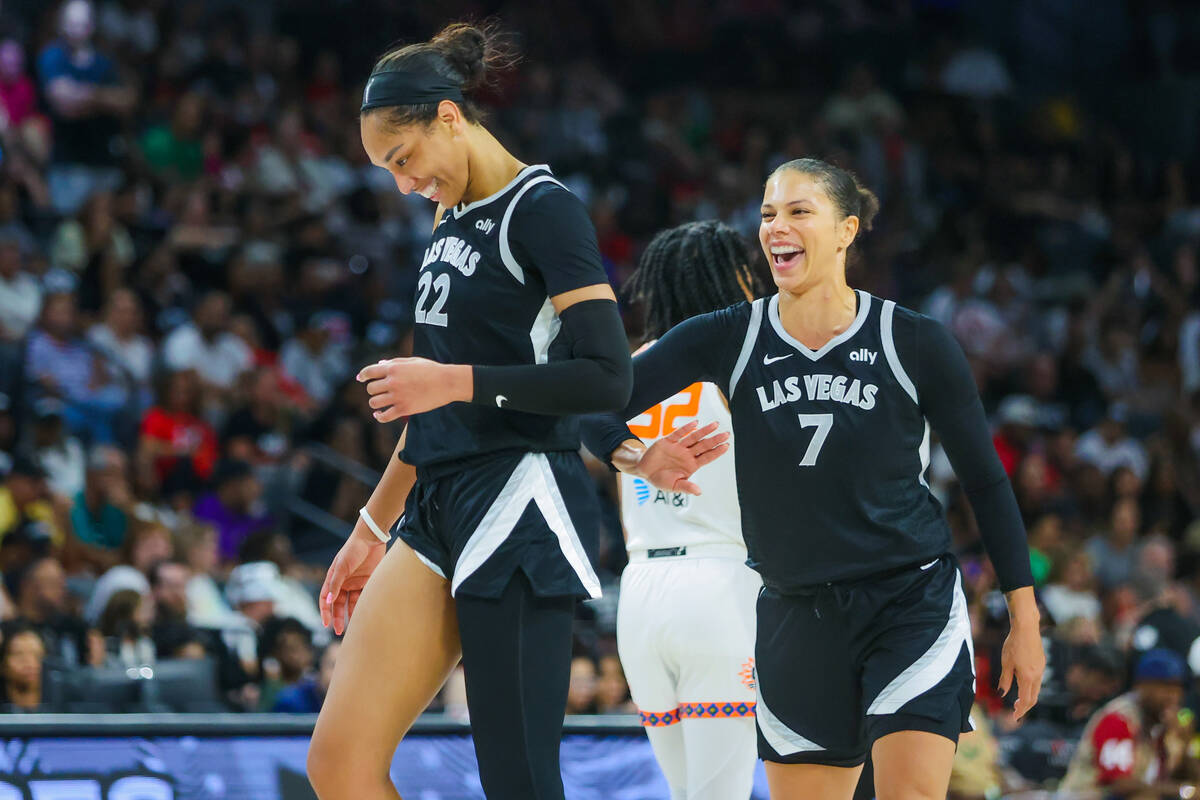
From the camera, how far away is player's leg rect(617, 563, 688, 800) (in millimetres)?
4363

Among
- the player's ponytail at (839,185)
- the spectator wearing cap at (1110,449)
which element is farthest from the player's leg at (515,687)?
the spectator wearing cap at (1110,449)

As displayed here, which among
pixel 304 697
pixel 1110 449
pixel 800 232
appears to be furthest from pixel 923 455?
pixel 1110 449

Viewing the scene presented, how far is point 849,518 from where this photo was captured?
12.2 feet

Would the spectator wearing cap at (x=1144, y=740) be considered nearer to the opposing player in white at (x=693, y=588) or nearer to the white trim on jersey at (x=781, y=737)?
the opposing player in white at (x=693, y=588)

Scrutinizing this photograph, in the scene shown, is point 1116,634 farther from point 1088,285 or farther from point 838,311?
point 838,311

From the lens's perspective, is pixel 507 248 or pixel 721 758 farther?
pixel 721 758

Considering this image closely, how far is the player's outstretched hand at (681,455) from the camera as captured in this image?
150 inches

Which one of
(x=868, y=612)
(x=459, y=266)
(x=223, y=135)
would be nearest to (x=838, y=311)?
(x=868, y=612)

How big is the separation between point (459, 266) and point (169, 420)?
6659mm

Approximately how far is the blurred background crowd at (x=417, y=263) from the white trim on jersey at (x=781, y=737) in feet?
8.62

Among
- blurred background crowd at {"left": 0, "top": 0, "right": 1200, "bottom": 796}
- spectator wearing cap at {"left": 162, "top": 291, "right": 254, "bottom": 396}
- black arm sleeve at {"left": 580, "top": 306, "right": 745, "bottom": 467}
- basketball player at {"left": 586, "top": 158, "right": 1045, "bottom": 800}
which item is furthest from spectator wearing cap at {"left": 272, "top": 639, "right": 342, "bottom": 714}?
basketball player at {"left": 586, "top": 158, "right": 1045, "bottom": 800}

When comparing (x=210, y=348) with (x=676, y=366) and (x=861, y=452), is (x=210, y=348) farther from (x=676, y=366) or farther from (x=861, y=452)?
(x=861, y=452)

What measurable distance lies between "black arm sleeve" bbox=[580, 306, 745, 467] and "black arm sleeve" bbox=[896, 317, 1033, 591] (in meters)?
0.47

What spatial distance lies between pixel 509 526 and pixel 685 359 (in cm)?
76
